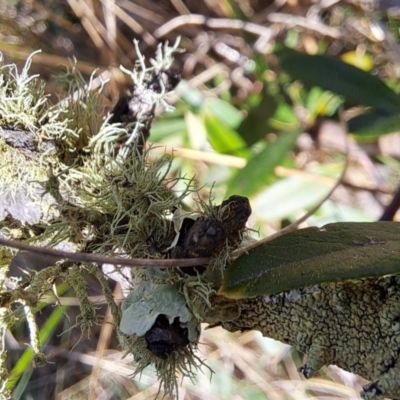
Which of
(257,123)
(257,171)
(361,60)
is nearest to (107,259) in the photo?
(257,171)

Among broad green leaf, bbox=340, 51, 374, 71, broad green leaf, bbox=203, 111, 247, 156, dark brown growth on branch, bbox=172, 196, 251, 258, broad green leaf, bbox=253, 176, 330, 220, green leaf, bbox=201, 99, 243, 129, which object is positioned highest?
broad green leaf, bbox=340, 51, 374, 71

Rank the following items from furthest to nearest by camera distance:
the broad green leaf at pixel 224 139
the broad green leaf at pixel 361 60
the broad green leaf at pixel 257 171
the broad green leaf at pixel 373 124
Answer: the broad green leaf at pixel 361 60 → the broad green leaf at pixel 224 139 → the broad green leaf at pixel 257 171 → the broad green leaf at pixel 373 124

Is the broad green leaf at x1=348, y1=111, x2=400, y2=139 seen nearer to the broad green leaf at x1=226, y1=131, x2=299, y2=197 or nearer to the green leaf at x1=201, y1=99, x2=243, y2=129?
the broad green leaf at x1=226, y1=131, x2=299, y2=197

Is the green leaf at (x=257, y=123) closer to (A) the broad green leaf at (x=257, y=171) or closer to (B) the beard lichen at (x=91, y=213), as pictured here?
(A) the broad green leaf at (x=257, y=171)

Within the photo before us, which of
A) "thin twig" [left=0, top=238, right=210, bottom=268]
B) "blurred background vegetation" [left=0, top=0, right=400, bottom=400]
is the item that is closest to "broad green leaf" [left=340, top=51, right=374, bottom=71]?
"blurred background vegetation" [left=0, top=0, right=400, bottom=400]

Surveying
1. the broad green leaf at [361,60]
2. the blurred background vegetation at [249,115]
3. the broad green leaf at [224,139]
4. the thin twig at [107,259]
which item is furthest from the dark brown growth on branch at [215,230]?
the broad green leaf at [361,60]

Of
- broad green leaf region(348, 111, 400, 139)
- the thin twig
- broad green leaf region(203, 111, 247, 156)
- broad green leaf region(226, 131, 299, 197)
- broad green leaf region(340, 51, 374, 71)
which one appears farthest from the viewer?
broad green leaf region(340, 51, 374, 71)

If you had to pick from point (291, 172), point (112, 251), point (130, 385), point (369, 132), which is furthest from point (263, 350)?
point (112, 251)

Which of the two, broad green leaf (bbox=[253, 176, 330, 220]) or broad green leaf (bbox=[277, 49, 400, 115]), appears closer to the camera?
broad green leaf (bbox=[277, 49, 400, 115])

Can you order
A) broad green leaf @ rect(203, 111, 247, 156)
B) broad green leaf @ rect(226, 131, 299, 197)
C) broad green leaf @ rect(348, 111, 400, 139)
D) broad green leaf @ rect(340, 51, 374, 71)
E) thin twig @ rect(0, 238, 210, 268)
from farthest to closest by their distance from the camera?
broad green leaf @ rect(340, 51, 374, 71), broad green leaf @ rect(203, 111, 247, 156), broad green leaf @ rect(226, 131, 299, 197), broad green leaf @ rect(348, 111, 400, 139), thin twig @ rect(0, 238, 210, 268)
